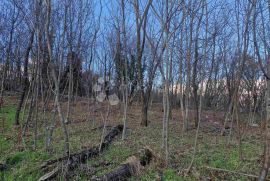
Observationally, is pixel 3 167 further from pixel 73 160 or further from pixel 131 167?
pixel 131 167

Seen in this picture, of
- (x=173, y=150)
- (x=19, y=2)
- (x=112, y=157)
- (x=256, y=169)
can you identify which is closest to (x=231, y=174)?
(x=256, y=169)

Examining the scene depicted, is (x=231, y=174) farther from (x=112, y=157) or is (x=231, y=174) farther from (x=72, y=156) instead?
(x=72, y=156)

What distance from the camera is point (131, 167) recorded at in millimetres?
4672

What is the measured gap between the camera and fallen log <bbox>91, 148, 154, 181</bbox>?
421 centimetres

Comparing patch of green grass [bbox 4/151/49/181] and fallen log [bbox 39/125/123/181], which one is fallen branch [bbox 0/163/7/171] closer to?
patch of green grass [bbox 4/151/49/181]

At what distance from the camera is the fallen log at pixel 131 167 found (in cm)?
421

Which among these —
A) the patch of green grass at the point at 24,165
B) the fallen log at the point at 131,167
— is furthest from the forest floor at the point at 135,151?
the fallen log at the point at 131,167

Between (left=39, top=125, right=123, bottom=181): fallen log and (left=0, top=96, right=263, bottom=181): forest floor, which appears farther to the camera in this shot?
(left=0, top=96, right=263, bottom=181): forest floor

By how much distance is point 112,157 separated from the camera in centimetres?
548

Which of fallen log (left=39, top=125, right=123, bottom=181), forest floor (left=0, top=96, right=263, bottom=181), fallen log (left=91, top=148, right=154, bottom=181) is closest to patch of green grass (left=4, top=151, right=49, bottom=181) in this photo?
forest floor (left=0, top=96, right=263, bottom=181)

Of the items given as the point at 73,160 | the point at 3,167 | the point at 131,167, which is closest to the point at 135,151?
the point at 131,167

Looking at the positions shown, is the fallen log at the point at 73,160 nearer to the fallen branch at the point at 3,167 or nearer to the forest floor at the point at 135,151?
the forest floor at the point at 135,151

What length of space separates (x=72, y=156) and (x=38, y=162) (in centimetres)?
68

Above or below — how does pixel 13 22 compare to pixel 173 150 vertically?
above
